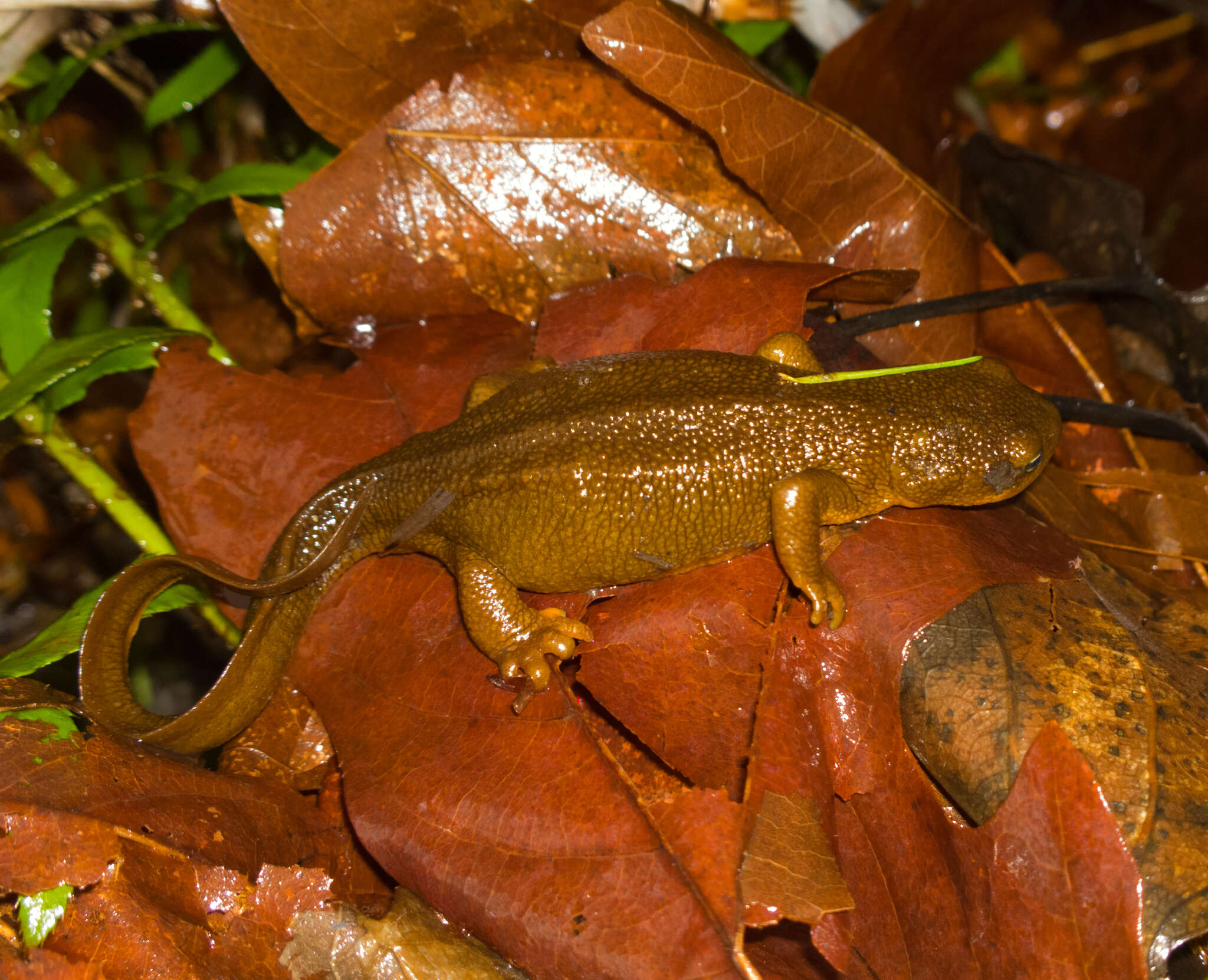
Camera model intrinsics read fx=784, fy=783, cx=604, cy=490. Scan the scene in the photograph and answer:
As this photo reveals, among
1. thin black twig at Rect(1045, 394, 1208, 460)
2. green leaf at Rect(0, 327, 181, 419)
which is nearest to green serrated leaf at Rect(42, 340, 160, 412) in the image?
green leaf at Rect(0, 327, 181, 419)

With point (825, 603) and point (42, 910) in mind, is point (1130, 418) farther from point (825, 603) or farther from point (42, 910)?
point (42, 910)

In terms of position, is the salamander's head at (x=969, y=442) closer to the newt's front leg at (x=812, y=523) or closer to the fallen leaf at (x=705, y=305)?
the newt's front leg at (x=812, y=523)

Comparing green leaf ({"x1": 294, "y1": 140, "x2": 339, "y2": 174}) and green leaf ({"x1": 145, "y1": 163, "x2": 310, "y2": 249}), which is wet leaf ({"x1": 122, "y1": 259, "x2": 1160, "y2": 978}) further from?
green leaf ({"x1": 294, "y1": 140, "x2": 339, "y2": 174})

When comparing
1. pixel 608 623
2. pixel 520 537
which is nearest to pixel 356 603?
pixel 520 537

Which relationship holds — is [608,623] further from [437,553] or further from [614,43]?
[614,43]

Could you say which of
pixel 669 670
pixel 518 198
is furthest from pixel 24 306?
pixel 669 670

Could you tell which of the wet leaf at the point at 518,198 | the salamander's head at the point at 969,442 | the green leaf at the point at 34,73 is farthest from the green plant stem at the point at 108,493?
the salamander's head at the point at 969,442
